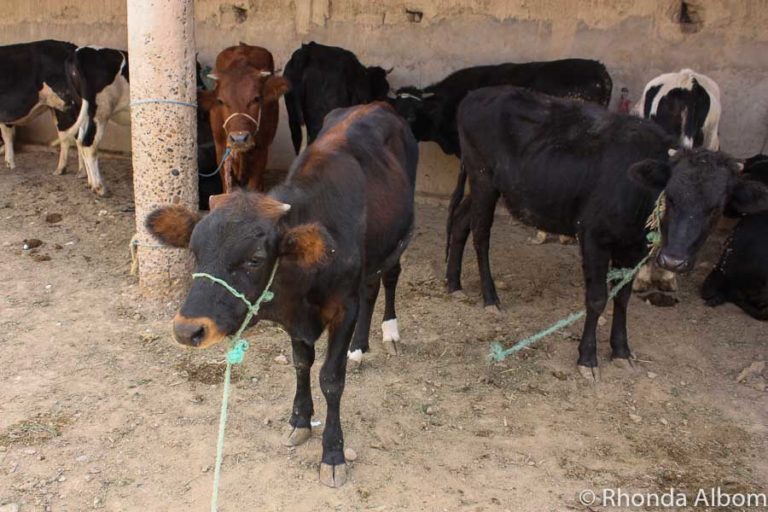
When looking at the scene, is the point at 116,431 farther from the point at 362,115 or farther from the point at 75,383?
the point at 362,115

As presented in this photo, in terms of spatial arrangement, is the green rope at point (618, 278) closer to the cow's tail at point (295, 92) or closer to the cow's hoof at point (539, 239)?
the cow's hoof at point (539, 239)

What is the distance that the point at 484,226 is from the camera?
18.0 feet

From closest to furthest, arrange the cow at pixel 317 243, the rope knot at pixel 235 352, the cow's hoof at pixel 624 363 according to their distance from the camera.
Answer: the cow at pixel 317 243 → the rope knot at pixel 235 352 → the cow's hoof at pixel 624 363

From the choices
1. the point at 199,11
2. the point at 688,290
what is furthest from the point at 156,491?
the point at 199,11

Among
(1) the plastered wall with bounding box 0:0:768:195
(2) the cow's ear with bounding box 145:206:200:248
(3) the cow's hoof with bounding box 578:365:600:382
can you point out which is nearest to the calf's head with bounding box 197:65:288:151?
(1) the plastered wall with bounding box 0:0:768:195

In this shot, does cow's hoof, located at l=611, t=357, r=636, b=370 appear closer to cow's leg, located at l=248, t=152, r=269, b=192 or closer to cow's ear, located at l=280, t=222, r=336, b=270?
cow's ear, located at l=280, t=222, r=336, b=270

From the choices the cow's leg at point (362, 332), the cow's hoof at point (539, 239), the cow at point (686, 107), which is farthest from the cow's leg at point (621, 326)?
the cow's hoof at point (539, 239)

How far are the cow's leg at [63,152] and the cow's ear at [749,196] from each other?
720 centimetres

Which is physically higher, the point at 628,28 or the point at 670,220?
the point at 628,28

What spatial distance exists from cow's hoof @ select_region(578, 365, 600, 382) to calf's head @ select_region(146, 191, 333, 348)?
2.50 m

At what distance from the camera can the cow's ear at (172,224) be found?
266cm

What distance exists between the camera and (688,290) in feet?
19.7

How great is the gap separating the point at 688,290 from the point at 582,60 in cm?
263

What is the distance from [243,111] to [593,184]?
3041 millimetres
